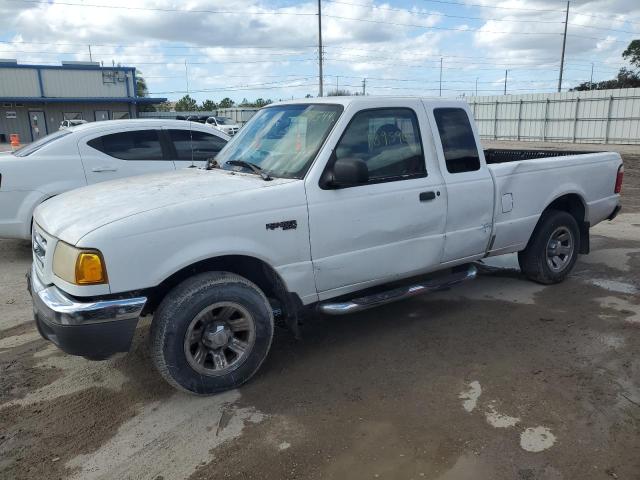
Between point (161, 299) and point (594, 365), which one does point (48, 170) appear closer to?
point (161, 299)

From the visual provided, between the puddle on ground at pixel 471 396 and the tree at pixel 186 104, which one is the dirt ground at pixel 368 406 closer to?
the puddle on ground at pixel 471 396

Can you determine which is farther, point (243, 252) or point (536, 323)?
point (536, 323)

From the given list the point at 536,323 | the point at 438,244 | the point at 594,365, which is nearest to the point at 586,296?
the point at 536,323

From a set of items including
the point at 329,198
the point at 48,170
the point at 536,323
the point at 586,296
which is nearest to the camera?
the point at 329,198

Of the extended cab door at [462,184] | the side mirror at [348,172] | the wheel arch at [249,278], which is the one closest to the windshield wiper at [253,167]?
the side mirror at [348,172]

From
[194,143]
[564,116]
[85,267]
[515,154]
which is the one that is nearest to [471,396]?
[85,267]

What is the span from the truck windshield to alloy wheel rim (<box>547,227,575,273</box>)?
3042mm

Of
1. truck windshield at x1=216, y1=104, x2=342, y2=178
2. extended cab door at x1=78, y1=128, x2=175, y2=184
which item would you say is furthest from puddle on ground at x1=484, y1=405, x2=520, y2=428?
extended cab door at x1=78, y1=128, x2=175, y2=184

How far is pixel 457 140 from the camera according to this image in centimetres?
467

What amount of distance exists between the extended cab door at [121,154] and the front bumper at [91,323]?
4.29 meters

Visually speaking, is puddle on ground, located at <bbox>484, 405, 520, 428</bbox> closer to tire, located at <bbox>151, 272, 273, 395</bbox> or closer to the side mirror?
tire, located at <bbox>151, 272, 273, 395</bbox>

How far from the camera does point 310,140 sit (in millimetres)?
4016

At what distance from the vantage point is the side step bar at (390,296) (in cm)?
394

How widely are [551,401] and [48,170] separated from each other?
638 centimetres
